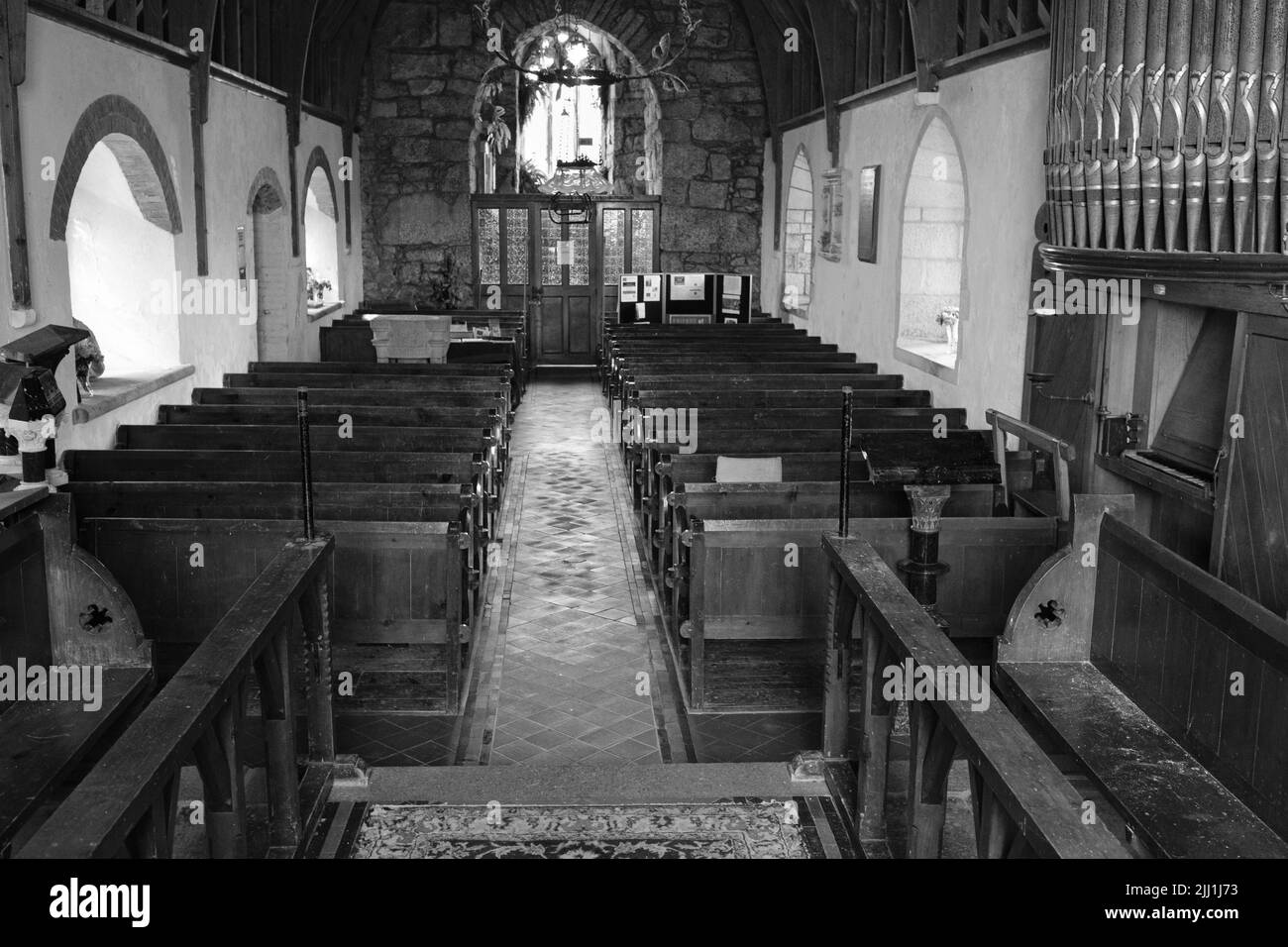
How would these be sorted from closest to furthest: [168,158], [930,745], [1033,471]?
[930,745]
[1033,471]
[168,158]

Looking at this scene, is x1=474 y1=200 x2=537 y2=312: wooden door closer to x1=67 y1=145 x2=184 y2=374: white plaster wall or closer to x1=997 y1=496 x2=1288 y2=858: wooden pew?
x1=67 y1=145 x2=184 y2=374: white plaster wall

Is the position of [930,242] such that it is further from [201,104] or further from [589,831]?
[589,831]

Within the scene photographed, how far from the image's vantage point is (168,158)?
7664 millimetres

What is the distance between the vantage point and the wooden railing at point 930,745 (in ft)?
7.94

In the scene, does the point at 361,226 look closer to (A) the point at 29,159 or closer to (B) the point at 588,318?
(B) the point at 588,318

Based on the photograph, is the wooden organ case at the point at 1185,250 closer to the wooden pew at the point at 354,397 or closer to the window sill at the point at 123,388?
the wooden pew at the point at 354,397

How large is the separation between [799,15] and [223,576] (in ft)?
30.5

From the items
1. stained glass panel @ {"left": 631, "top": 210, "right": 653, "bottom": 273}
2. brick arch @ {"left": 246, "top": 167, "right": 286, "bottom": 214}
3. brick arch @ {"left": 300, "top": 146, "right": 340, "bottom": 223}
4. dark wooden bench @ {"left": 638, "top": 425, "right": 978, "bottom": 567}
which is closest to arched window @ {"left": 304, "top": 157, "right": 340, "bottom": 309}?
brick arch @ {"left": 300, "top": 146, "right": 340, "bottom": 223}

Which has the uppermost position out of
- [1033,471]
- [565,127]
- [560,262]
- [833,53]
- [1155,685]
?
[565,127]

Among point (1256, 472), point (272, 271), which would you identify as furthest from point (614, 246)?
point (1256, 472)

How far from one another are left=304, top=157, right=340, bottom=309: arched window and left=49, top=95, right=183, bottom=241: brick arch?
5102mm

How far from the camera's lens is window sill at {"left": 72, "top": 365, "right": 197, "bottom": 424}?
6277 mm

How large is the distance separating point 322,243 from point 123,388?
7.01 metres
